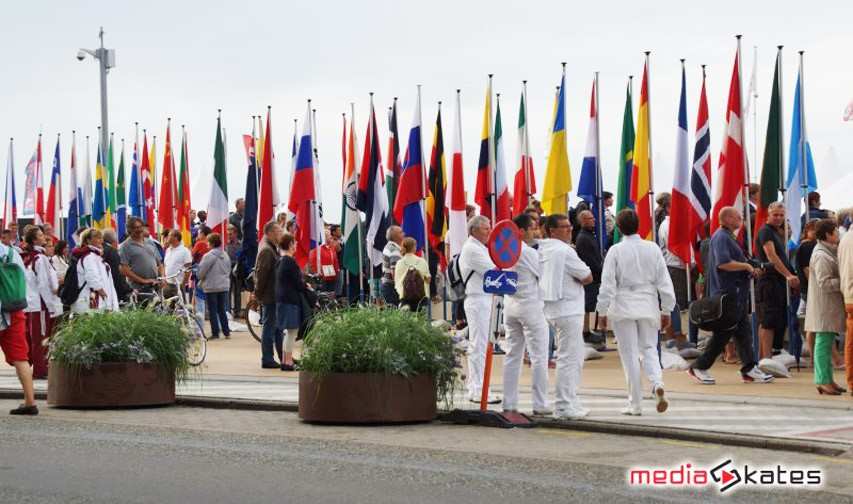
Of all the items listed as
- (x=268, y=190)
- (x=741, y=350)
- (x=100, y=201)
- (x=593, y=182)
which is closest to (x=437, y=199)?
(x=268, y=190)

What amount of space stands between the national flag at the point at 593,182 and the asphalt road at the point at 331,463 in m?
10.4

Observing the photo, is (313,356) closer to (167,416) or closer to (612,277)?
(167,416)

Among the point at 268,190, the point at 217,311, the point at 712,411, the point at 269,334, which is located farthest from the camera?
the point at 268,190

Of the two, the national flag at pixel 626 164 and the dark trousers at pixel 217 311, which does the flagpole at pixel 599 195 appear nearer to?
the national flag at pixel 626 164

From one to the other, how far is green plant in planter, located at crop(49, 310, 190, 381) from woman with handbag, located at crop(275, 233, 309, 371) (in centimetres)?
378

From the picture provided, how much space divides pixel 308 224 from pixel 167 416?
39.0 ft

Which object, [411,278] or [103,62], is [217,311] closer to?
[411,278]

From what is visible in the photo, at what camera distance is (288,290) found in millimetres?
19906

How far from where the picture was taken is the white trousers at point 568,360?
1380 centimetres

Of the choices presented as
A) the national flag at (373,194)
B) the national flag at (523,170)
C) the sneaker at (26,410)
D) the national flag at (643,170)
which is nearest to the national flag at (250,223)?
the national flag at (373,194)

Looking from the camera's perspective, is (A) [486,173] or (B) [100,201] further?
(B) [100,201]

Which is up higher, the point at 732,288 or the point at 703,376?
the point at 732,288

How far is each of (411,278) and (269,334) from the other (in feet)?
7.51

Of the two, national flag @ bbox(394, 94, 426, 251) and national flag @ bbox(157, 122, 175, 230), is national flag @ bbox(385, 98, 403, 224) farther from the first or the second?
national flag @ bbox(157, 122, 175, 230)
